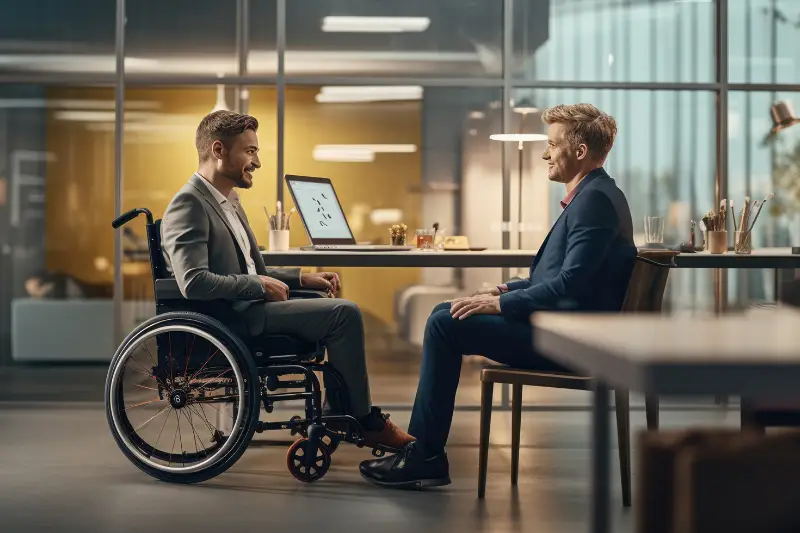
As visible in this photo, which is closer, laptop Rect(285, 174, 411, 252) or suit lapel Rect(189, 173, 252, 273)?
suit lapel Rect(189, 173, 252, 273)

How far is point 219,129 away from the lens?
384 cm

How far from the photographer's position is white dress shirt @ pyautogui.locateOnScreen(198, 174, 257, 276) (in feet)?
12.3

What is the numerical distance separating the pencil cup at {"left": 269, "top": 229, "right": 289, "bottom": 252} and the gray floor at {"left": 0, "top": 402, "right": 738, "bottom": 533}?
83cm

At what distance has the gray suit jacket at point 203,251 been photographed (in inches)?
136

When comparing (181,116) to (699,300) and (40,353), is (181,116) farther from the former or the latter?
(699,300)

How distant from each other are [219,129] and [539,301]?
134 cm

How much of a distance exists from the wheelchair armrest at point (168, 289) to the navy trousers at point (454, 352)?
83 centimetres

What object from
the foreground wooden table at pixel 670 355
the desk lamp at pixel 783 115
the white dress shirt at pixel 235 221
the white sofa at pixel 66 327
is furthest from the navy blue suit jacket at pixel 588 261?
the white sofa at pixel 66 327

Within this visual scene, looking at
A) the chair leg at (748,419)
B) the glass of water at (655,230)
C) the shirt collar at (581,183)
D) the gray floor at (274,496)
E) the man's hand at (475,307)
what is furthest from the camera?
the glass of water at (655,230)

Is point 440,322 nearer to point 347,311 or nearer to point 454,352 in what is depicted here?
point 454,352

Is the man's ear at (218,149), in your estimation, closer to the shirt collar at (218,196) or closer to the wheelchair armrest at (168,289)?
the shirt collar at (218,196)

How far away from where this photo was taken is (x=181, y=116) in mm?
5688

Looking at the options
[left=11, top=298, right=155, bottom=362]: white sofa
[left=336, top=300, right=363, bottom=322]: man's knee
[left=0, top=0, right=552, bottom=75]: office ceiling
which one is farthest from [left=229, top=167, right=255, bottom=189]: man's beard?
[left=11, top=298, right=155, bottom=362]: white sofa

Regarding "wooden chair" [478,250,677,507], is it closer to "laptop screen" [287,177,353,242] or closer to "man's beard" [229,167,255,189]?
"man's beard" [229,167,255,189]
